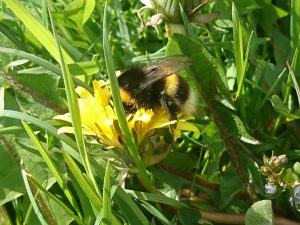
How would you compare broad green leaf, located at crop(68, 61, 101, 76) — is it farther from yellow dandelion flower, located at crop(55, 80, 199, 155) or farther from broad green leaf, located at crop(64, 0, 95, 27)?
yellow dandelion flower, located at crop(55, 80, 199, 155)

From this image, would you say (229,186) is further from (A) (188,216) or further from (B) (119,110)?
(B) (119,110)

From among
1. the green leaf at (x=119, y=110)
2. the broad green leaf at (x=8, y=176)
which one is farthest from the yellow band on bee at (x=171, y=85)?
the broad green leaf at (x=8, y=176)

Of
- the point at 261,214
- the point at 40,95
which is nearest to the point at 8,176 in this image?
the point at 40,95

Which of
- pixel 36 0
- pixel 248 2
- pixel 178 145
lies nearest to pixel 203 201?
pixel 178 145

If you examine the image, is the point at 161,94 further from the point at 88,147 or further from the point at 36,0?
the point at 36,0

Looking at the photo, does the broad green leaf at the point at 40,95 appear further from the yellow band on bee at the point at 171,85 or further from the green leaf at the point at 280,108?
the green leaf at the point at 280,108

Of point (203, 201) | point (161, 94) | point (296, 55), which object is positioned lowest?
point (203, 201)

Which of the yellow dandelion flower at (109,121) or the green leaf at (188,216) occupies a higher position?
the yellow dandelion flower at (109,121)

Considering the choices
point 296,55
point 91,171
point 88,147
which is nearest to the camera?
point 91,171

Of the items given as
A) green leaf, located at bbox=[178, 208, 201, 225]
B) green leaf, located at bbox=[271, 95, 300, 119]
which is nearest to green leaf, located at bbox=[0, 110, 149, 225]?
green leaf, located at bbox=[178, 208, 201, 225]
